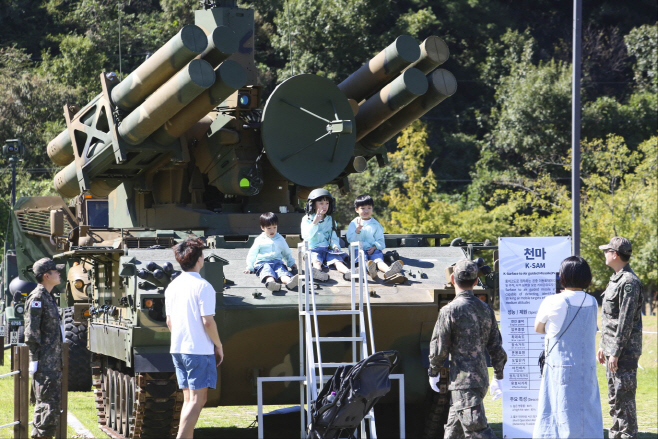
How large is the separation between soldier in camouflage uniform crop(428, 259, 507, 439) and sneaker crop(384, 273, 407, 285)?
7.42 ft

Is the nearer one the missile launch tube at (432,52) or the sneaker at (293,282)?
the sneaker at (293,282)

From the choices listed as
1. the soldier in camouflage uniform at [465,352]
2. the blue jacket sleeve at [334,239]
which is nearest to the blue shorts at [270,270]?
the blue jacket sleeve at [334,239]

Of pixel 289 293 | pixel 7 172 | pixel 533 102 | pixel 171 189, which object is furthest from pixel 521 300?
pixel 533 102

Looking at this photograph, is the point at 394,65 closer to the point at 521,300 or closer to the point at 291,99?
the point at 291,99

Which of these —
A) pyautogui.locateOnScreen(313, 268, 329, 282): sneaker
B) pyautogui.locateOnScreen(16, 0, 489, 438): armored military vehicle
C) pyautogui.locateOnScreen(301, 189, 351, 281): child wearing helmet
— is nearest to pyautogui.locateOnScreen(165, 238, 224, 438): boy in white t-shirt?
pyautogui.locateOnScreen(16, 0, 489, 438): armored military vehicle

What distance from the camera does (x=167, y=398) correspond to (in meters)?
8.84

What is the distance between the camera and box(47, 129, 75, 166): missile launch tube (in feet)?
39.2

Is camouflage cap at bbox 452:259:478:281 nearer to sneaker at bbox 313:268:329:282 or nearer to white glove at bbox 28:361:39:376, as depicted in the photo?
sneaker at bbox 313:268:329:282

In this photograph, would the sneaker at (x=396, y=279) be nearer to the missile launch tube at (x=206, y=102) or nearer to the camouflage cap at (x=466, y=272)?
the camouflage cap at (x=466, y=272)

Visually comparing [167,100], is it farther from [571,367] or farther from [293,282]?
[571,367]

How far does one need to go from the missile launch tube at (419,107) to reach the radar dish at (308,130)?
3.18ft

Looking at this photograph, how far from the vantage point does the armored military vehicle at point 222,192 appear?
902 centimetres

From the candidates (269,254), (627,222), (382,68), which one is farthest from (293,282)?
(627,222)

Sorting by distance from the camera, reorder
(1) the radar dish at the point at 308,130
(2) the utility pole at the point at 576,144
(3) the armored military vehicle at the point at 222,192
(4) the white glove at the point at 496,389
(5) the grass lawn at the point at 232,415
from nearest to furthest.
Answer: (4) the white glove at the point at 496,389
(3) the armored military vehicle at the point at 222,192
(5) the grass lawn at the point at 232,415
(1) the radar dish at the point at 308,130
(2) the utility pole at the point at 576,144
